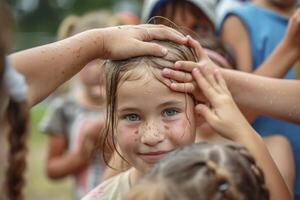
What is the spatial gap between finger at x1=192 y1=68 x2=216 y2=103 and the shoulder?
0.45 m

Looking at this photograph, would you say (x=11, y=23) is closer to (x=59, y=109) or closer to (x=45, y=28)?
(x=59, y=109)

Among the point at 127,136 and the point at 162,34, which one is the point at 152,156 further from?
the point at 162,34

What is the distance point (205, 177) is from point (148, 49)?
65cm

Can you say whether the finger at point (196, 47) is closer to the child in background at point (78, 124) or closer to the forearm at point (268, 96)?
the forearm at point (268, 96)

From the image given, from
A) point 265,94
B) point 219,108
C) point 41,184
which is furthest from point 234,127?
point 41,184

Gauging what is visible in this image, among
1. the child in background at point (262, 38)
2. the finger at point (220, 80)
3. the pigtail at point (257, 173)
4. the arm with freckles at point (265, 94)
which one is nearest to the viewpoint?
the pigtail at point (257, 173)

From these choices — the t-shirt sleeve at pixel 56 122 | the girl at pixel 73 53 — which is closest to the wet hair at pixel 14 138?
the girl at pixel 73 53

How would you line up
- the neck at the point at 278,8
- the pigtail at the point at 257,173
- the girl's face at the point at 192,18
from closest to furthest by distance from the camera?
the pigtail at the point at 257,173 < the neck at the point at 278,8 < the girl's face at the point at 192,18

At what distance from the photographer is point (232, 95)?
268cm

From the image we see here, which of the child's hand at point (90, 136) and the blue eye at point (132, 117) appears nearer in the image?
the blue eye at point (132, 117)

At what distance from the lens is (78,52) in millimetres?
2512

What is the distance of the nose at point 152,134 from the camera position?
247 centimetres

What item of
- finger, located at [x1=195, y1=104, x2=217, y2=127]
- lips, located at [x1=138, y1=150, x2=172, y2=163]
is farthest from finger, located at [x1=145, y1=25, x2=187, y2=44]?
lips, located at [x1=138, y1=150, x2=172, y2=163]

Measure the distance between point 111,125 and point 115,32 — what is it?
0.32 metres
